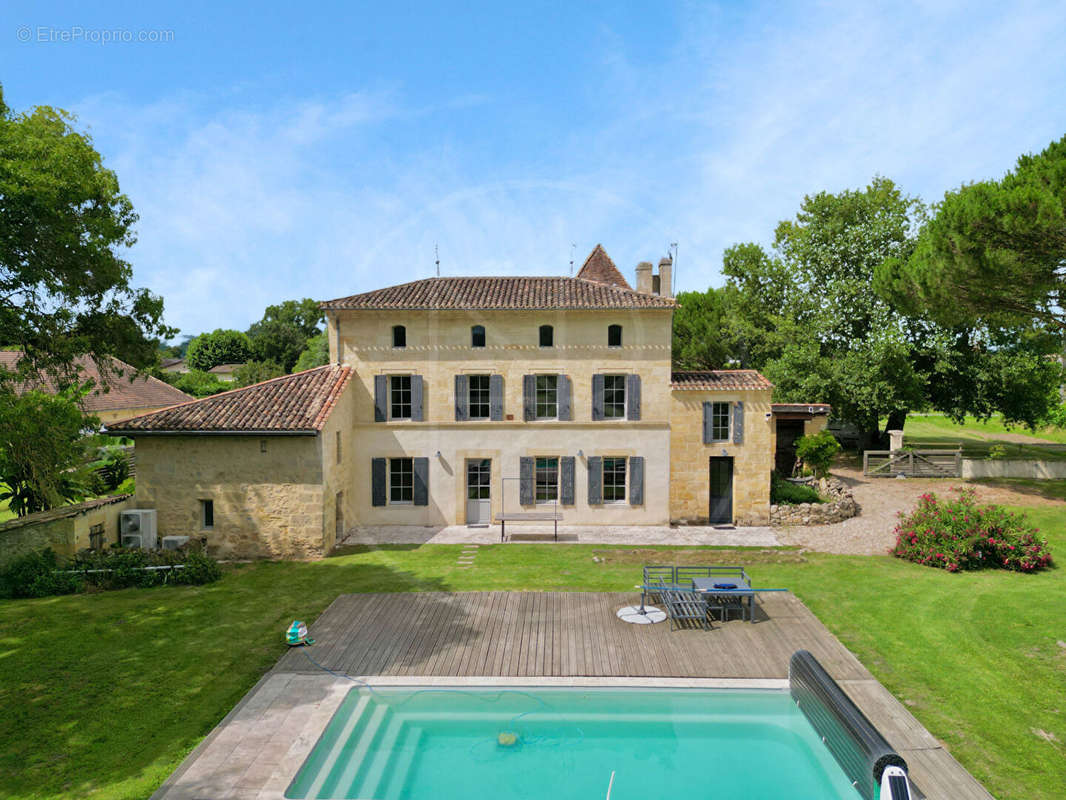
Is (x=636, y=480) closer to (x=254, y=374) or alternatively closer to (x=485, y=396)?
(x=485, y=396)

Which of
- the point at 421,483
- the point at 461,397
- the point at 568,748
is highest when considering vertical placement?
the point at 461,397

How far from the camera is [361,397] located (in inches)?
784

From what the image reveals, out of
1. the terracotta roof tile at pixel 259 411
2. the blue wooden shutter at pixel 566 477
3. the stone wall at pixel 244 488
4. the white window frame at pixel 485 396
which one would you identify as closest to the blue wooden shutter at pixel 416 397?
the white window frame at pixel 485 396

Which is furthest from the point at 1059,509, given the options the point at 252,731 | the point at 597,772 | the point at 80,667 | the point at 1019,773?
the point at 80,667

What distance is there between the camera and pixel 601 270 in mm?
24906

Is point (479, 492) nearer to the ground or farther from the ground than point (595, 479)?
nearer to the ground

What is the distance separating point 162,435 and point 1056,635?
20789 mm

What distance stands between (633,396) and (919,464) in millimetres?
16012

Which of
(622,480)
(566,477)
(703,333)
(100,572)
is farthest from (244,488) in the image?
(703,333)

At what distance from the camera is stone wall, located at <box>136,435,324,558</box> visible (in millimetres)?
16703

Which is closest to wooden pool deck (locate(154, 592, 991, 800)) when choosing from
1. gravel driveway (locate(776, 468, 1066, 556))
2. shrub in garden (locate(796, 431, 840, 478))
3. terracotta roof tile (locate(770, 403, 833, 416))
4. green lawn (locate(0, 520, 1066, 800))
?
green lawn (locate(0, 520, 1066, 800))

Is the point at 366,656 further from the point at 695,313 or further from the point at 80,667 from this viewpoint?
the point at 695,313

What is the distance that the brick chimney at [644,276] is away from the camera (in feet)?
73.3

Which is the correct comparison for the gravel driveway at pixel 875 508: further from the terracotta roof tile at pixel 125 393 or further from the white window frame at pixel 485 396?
the terracotta roof tile at pixel 125 393
